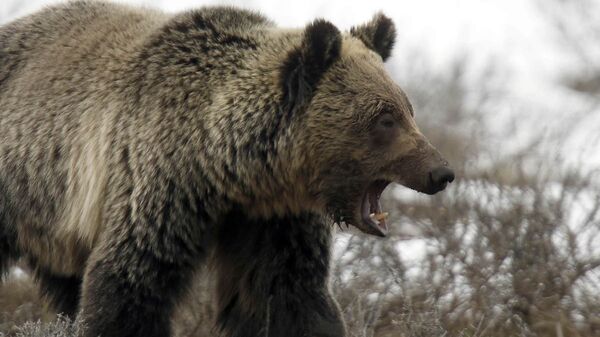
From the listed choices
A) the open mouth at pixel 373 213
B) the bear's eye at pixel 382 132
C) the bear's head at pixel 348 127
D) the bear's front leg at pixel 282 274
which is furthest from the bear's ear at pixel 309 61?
the bear's front leg at pixel 282 274

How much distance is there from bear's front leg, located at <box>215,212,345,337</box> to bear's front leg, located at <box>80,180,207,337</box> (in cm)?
42

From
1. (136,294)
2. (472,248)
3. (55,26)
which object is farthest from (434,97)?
(136,294)

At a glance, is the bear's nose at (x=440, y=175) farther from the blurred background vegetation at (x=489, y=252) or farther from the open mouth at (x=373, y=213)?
the blurred background vegetation at (x=489, y=252)

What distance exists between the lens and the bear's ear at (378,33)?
695 cm

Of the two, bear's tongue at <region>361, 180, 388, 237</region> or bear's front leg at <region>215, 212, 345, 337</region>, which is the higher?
bear's tongue at <region>361, 180, 388, 237</region>

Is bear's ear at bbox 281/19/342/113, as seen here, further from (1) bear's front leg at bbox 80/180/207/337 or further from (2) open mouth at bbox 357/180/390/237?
(1) bear's front leg at bbox 80/180/207/337

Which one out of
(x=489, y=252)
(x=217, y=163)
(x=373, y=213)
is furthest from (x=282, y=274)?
(x=489, y=252)

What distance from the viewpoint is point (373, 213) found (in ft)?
21.5

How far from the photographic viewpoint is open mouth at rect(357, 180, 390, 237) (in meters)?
6.41

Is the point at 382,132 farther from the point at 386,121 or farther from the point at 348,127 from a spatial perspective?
the point at 348,127

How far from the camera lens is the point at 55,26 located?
24.9 feet

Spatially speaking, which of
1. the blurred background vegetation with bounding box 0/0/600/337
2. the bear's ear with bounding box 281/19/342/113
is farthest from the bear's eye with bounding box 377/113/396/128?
the blurred background vegetation with bounding box 0/0/600/337

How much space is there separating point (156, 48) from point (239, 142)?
801mm

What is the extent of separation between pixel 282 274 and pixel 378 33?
1501mm
